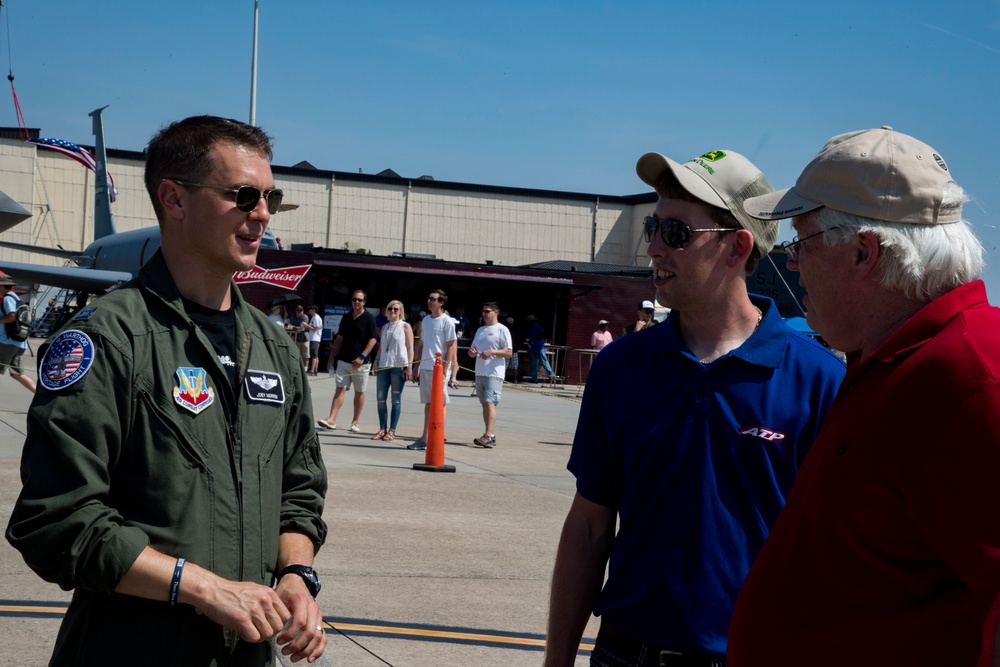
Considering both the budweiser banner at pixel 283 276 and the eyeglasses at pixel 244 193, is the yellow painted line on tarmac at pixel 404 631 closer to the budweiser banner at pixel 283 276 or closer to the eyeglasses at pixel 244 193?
the eyeglasses at pixel 244 193

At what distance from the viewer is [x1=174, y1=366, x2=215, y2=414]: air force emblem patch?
2348mm

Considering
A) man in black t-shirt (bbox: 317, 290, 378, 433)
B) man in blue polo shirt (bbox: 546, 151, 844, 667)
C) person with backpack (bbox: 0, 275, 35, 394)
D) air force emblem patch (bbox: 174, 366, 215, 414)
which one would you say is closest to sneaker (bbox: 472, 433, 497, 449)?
man in black t-shirt (bbox: 317, 290, 378, 433)

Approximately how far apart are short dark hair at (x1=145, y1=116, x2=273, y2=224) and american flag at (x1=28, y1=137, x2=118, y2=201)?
41055 millimetres

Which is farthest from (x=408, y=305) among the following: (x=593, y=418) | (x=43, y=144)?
(x=593, y=418)

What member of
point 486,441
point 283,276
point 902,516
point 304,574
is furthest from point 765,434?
point 283,276

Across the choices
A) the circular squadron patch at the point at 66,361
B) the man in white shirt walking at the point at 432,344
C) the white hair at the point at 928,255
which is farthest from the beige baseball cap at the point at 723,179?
the man in white shirt walking at the point at 432,344

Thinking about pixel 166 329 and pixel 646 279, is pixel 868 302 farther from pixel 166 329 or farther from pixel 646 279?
pixel 646 279

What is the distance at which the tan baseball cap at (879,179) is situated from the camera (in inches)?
76.7

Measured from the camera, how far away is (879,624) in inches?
67.3

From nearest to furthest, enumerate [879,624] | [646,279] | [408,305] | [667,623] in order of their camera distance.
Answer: [879,624] < [667,623] < [408,305] < [646,279]

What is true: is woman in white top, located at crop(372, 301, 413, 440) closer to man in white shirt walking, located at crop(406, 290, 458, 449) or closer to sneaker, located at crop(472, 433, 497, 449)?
man in white shirt walking, located at crop(406, 290, 458, 449)

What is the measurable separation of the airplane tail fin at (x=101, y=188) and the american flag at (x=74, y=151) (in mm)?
5170

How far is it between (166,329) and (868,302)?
1.51 meters

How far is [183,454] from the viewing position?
2.32 meters
